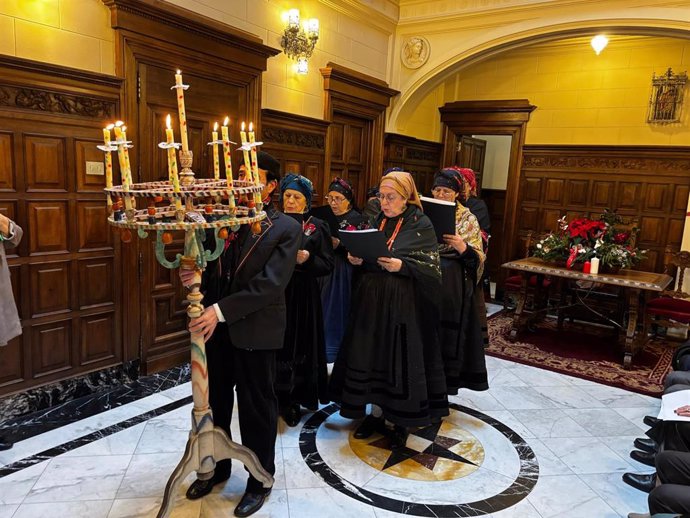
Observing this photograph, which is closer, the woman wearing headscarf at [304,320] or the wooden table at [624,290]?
the woman wearing headscarf at [304,320]

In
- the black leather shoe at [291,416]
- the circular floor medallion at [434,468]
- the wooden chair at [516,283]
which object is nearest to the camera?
the circular floor medallion at [434,468]

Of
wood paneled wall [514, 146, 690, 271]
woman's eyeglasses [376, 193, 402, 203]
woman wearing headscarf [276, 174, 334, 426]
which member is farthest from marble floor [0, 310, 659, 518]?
wood paneled wall [514, 146, 690, 271]

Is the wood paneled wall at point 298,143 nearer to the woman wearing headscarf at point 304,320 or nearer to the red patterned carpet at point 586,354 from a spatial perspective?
the woman wearing headscarf at point 304,320

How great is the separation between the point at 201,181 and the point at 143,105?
5.35 ft

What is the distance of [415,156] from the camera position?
667cm

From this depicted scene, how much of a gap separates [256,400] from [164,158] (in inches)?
83.9

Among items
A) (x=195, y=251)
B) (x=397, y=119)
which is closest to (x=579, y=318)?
(x=397, y=119)

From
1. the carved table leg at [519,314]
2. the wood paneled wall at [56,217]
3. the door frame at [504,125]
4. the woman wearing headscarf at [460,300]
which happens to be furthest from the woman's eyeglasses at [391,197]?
the door frame at [504,125]

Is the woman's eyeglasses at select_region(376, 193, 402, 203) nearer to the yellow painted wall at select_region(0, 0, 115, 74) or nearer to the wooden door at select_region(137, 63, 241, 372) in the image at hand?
the wooden door at select_region(137, 63, 241, 372)

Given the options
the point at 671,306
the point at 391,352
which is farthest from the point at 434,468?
the point at 671,306

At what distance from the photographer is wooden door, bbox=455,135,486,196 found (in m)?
7.30

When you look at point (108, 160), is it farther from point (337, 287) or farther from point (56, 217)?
point (337, 287)

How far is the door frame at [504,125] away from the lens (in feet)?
22.1

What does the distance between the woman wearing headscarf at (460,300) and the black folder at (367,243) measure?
25.9 inches
